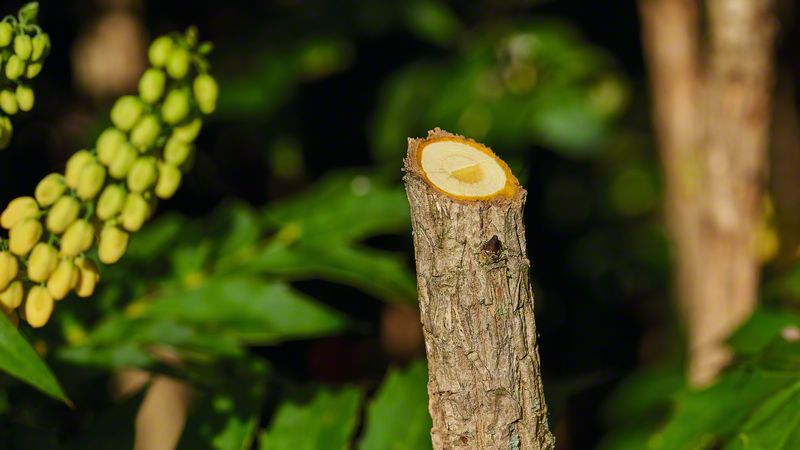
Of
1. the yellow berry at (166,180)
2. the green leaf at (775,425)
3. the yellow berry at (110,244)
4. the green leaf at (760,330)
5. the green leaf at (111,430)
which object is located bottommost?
the green leaf at (111,430)

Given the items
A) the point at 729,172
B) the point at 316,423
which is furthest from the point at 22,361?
the point at 729,172

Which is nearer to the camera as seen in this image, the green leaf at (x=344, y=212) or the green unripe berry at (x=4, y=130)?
the green unripe berry at (x=4, y=130)

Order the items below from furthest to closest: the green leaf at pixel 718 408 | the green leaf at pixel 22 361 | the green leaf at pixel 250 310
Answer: the green leaf at pixel 250 310 < the green leaf at pixel 718 408 < the green leaf at pixel 22 361

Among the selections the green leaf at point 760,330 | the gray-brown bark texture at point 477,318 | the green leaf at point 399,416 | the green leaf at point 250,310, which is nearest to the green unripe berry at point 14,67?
the gray-brown bark texture at point 477,318

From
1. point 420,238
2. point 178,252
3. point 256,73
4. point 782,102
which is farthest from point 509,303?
point 782,102

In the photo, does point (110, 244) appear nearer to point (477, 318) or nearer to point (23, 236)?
point (23, 236)

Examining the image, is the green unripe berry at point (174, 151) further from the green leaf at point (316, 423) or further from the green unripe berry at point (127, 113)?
the green leaf at point (316, 423)

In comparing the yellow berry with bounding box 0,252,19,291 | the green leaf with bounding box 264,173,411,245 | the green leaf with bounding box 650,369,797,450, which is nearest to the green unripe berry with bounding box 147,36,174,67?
the yellow berry with bounding box 0,252,19,291

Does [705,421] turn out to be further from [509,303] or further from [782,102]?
[782,102]
